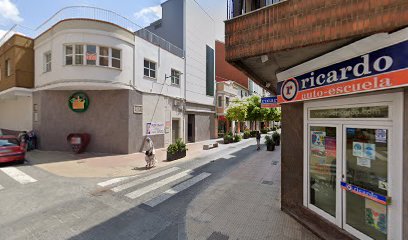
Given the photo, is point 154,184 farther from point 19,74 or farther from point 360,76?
point 19,74

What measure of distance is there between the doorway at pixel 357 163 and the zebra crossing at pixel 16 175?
995cm

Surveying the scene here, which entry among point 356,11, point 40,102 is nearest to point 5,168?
point 40,102

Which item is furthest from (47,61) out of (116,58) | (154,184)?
(154,184)

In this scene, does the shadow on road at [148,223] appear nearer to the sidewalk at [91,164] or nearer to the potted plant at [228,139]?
the sidewalk at [91,164]

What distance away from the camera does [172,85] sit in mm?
18422

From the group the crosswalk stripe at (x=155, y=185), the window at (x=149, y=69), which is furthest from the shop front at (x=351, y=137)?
the window at (x=149, y=69)

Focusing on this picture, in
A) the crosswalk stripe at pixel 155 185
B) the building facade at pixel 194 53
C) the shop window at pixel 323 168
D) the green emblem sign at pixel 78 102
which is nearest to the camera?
the shop window at pixel 323 168

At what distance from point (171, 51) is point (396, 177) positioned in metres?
18.3

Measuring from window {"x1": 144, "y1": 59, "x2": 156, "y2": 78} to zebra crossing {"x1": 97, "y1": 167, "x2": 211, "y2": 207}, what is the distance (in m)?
9.24

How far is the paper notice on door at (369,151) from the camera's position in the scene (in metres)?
3.42

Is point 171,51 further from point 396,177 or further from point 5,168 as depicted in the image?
point 396,177

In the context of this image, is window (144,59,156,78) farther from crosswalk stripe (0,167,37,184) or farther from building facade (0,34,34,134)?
crosswalk stripe (0,167,37,184)

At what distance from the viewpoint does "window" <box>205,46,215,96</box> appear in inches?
970

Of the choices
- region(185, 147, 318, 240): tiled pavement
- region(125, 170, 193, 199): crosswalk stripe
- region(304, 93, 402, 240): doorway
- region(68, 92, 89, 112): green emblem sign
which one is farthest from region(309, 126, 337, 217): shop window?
region(68, 92, 89, 112): green emblem sign
